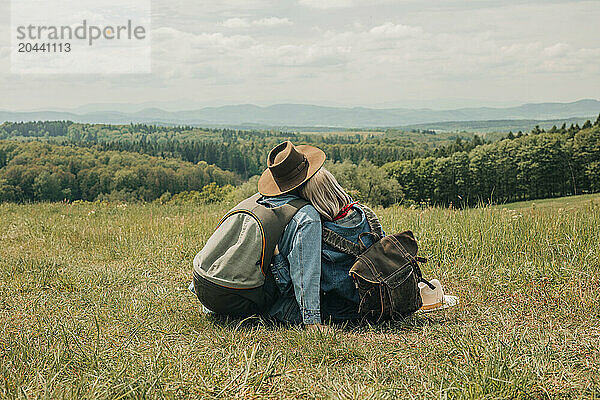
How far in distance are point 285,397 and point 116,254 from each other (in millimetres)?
5185

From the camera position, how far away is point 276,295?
4301mm

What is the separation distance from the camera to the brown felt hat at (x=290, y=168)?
4027 millimetres

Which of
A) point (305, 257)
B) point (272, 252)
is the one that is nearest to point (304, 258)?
point (305, 257)

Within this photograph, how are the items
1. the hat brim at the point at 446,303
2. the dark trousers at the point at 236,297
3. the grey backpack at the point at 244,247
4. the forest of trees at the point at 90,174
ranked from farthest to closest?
1. the forest of trees at the point at 90,174
2. the hat brim at the point at 446,303
3. the dark trousers at the point at 236,297
4. the grey backpack at the point at 244,247

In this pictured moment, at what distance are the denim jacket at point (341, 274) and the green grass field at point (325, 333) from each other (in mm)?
230

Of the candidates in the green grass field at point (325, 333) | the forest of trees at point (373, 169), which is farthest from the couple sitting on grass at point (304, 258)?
the forest of trees at point (373, 169)

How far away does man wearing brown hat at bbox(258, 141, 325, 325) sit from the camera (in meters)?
3.90

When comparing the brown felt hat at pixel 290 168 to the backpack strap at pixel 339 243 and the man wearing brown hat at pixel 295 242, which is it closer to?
the man wearing brown hat at pixel 295 242

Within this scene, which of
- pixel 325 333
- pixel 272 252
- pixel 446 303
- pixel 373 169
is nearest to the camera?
pixel 325 333

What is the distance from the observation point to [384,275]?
3.88 metres

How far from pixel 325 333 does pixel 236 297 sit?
78 centimetres

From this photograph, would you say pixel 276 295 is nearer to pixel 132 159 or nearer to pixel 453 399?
pixel 453 399

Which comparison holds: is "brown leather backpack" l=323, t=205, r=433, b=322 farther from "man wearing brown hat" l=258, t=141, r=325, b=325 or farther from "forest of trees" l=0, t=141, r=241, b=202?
"forest of trees" l=0, t=141, r=241, b=202

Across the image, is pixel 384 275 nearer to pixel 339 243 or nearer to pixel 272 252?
pixel 339 243
